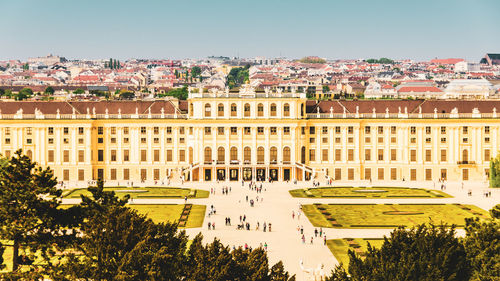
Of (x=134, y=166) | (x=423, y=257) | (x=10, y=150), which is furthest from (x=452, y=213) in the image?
(x=10, y=150)

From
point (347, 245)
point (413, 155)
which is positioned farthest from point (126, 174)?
point (347, 245)

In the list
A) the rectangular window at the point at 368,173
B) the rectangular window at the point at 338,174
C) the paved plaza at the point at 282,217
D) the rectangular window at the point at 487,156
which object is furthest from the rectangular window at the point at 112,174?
the rectangular window at the point at 487,156

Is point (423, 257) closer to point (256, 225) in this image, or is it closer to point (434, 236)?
point (434, 236)

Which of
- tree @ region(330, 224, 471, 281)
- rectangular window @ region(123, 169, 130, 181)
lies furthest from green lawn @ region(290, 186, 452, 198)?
tree @ region(330, 224, 471, 281)

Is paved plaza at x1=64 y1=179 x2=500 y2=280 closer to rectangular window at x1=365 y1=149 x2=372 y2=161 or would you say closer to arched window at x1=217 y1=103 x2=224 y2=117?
rectangular window at x1=365 y1=149 x2=372 y2=161

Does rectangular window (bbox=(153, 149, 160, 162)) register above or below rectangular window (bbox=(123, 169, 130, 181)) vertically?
above

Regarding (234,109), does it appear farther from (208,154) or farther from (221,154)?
(208,154)

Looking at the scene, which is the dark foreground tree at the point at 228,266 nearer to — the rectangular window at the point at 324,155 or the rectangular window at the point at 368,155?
the rectangular window at the point at 324,155
